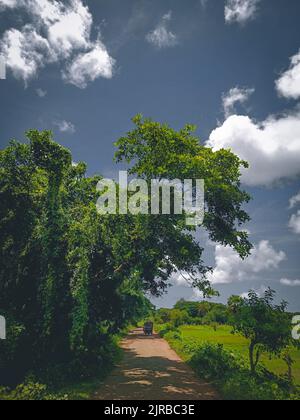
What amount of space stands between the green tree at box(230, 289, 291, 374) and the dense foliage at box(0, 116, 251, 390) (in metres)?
2.17

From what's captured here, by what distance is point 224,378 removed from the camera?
15.3 m

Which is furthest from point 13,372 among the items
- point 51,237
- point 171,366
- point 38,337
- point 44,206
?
point 171,366

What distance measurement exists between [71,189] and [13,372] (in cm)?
1148

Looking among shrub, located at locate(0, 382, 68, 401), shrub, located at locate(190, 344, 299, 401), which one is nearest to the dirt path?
shrub, located at locate(190, 344, 299, 401)

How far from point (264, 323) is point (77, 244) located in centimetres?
945

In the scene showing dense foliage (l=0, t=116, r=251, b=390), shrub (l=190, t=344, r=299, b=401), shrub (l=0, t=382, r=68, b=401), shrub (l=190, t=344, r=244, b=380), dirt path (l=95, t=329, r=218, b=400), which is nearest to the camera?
shrub (l=0, t=382, r=68, b=401)

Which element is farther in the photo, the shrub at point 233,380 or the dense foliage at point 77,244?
the dense foliage at point 77,244

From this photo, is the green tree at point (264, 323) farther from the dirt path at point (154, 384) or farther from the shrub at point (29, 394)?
the shrub at point (29, 394)

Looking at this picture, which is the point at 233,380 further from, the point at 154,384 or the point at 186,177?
the point at 186,177

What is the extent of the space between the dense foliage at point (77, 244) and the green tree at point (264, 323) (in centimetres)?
217

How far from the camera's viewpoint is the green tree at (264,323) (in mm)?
16125

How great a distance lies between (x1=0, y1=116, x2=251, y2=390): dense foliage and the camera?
14.5 metres

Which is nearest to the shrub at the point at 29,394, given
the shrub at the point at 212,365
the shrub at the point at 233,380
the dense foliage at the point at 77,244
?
the dense foliage at the point at 77,244

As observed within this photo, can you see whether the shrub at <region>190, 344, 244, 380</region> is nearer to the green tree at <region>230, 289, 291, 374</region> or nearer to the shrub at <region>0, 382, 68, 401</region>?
the green tree at <region>230, 289, 291, 374</region>
